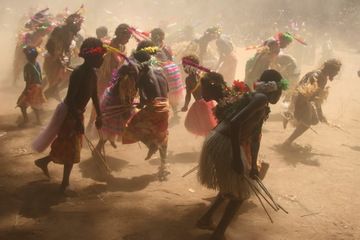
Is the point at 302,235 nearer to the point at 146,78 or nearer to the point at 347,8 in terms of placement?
the point at 146,78

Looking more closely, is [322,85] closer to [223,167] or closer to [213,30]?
[213,30]

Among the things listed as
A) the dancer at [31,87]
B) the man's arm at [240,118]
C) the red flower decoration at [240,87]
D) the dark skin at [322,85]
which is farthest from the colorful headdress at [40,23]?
the man's arm at [240,118]

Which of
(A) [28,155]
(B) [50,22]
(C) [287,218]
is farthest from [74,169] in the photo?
(B) [50,22]

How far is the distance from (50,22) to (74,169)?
5.21 m

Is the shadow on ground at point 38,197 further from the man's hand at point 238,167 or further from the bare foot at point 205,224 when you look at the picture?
the man's hand at point 238,167

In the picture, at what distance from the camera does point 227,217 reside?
3.91 meters

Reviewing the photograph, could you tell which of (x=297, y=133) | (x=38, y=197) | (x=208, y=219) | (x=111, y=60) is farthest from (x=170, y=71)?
(x=208, y=219)

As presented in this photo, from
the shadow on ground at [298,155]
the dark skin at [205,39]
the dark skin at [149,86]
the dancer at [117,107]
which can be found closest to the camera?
the dark skin at [149,86]

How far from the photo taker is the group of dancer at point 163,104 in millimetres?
3799

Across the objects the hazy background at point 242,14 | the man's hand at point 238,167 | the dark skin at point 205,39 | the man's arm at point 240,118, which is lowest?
the man's hand at point 238,167

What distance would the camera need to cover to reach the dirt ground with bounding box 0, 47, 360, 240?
13.5ft

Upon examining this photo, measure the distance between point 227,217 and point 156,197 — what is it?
1.35 meters

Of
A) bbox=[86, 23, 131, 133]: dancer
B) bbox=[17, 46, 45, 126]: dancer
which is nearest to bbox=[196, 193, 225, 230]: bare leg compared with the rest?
bbox=[86, 23, 131, 133]: dancer

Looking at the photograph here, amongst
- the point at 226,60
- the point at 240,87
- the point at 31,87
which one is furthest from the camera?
the point at 226,60
